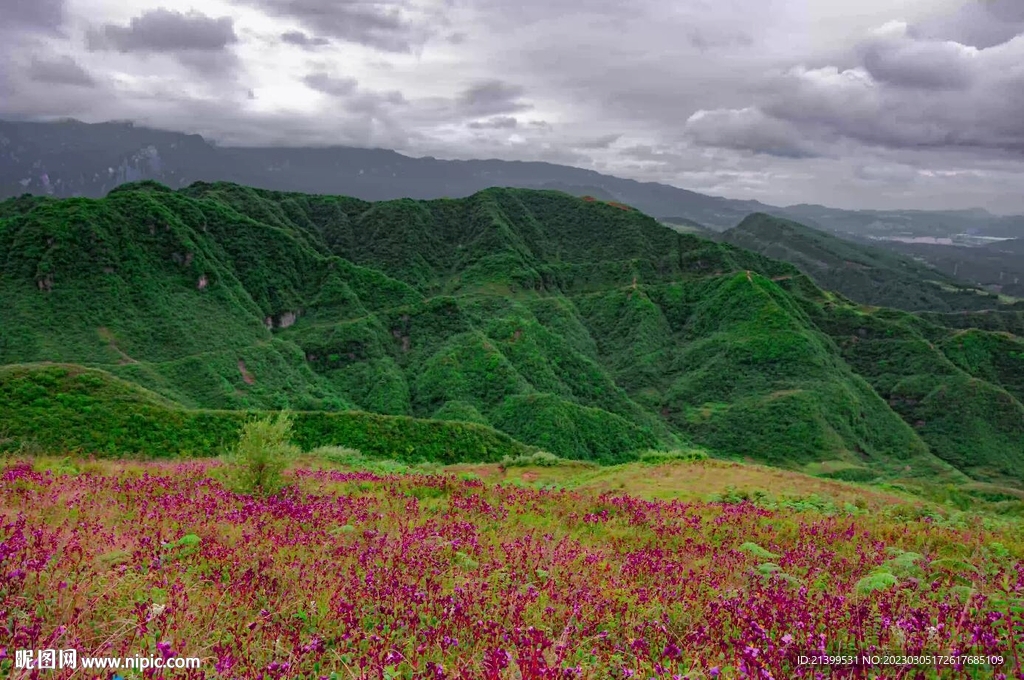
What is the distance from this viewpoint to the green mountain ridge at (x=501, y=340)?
3504 inches

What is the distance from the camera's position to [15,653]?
13.0ft

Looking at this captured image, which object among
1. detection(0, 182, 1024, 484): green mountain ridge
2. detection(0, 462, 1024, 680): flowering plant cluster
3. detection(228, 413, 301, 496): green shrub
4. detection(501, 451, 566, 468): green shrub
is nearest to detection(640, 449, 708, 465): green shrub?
detection(501, 451, 566, 468): green shrub

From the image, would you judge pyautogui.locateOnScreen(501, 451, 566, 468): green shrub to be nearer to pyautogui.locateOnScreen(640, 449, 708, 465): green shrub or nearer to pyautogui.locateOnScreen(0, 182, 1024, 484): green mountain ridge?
pyautogui.locateOnScreen(640, 449, 708, 465): green shrub

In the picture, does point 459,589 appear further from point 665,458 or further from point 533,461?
point 665,458

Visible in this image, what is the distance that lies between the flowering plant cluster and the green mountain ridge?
3770cm

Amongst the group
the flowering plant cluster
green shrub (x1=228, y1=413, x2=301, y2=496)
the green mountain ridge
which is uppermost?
the flowering plant cluster

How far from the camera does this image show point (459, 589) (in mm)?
5984

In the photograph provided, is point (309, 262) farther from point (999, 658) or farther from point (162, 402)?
point (999, 658)

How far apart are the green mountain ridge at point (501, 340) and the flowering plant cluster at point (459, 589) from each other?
37.7 m

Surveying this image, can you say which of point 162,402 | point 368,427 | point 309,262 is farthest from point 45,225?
point 368,427

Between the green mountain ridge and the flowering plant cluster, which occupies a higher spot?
the flowering plant cluster

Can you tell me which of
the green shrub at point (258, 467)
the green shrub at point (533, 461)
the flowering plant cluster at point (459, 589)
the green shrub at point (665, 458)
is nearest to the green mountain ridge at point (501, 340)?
the green shrub at point (533, 461)

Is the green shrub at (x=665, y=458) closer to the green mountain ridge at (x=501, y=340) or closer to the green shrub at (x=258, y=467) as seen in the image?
the green mountain ridge at (x=501, y=340)

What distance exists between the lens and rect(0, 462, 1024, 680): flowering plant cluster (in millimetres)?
Result: 4559
